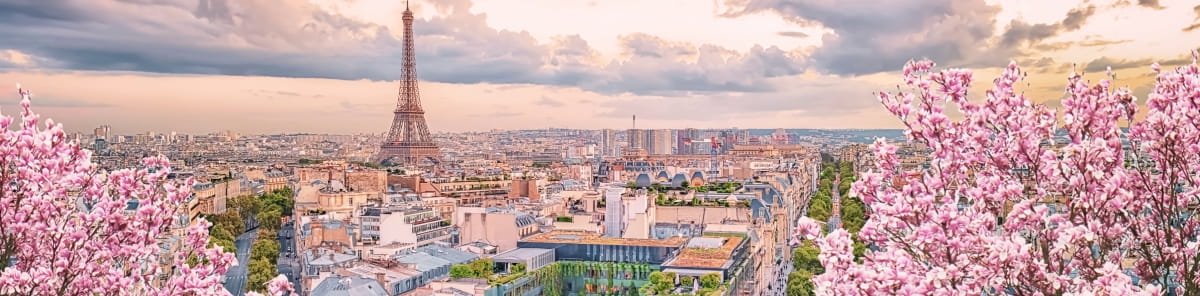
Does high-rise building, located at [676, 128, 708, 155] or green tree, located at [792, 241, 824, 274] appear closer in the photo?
green tree, located at [792, 241, 824, 274]

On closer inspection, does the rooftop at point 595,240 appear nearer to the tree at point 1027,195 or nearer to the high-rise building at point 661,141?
the tree at point 1027,195

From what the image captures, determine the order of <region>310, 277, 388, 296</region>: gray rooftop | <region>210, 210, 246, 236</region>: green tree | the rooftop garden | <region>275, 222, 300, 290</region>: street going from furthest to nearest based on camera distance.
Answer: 1. <region>210, 210, 246, 236</region>: green tree
2. the rooftop garden
3. <region>275, 222, 300, 290</region>: street
4. <region>310, 277, 388, 296</region>: gray rooftop

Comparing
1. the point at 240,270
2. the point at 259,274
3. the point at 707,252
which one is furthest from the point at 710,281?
Answer: the point at 240,270

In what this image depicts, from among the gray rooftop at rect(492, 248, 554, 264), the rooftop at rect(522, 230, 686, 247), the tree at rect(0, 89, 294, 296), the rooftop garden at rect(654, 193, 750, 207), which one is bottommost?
the gray rooftop at rect(492, 248, 554, 264)

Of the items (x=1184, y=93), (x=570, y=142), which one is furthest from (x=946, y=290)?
(x=570, y=142)

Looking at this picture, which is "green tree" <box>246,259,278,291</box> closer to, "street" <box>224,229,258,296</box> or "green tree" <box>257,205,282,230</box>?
"street" <box>224,229,258,296</box>

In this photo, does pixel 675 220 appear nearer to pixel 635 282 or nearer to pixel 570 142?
pixel 635 282

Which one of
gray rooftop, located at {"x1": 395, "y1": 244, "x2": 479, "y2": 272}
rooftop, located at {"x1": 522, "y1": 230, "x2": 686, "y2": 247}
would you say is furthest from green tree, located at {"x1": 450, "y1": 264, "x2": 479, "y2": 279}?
rooftop, located at {"x1": 522, "y1": 230, "x2": 686, "y2": 247}

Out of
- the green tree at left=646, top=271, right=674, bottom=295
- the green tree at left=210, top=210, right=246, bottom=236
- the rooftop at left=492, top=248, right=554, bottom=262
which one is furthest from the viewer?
the green tree at left=210, top=210, right=246, bottom=236
